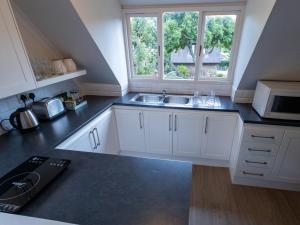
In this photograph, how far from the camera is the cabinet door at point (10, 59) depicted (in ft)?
4.16

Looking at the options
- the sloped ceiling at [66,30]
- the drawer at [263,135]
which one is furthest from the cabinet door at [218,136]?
the sloped ceiling at [66,30]

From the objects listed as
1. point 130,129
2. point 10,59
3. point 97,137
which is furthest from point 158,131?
point 10,59

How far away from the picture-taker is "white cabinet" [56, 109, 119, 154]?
1683 millimetres

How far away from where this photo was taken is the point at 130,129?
2447mm

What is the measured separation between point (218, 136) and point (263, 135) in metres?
0.51

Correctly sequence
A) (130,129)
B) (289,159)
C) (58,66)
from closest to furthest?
(289,159)
(58,66)
(130,129)

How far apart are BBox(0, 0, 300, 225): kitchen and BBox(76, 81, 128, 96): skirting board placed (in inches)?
0.6

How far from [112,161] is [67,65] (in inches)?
58.5

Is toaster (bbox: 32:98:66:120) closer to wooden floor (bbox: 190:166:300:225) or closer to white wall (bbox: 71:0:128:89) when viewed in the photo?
white wall (bbox: 71:0:128:89)

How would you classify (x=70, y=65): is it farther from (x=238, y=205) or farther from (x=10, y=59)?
(x=238, y=205)

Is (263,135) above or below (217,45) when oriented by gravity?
below

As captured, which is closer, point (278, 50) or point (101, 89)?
point (278, 50)

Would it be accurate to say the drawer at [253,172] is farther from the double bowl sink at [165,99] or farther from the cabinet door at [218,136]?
the double bowl sink at [165,99]

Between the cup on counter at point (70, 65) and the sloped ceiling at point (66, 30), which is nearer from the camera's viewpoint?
the sloped ceiling at point (66, 30)
